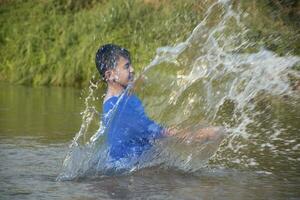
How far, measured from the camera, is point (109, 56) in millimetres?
7266

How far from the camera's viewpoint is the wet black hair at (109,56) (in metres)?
7.23

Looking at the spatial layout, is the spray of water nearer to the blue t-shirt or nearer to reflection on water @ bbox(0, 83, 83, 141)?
the blue t-shirt

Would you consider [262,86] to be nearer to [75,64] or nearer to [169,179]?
[169,179]

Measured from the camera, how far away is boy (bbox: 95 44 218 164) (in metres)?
7.08

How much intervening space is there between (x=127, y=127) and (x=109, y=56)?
659 mm

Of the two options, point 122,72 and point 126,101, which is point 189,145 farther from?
point 122,72

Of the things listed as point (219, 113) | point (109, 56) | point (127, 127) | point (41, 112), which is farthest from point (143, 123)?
point (41, 112)

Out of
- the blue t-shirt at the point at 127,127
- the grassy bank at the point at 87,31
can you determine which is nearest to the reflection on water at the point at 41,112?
the grassy bank at the point at 87,31

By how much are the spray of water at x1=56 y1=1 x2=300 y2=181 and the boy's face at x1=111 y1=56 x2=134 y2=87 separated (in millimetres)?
251

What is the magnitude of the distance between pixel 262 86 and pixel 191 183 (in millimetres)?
2132

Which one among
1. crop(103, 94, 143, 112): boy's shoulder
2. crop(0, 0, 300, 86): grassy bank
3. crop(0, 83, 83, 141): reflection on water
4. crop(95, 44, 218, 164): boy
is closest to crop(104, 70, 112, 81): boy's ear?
crop(95, 44, 218, 164): boy

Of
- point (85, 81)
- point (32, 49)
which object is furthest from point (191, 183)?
point (32, 49)

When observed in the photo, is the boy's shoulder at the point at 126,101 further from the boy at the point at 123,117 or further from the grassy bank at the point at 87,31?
the grassy bank at the point at 87,31

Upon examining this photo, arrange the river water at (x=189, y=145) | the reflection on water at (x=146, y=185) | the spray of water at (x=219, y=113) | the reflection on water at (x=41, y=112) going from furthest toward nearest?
the reflection on water at (x=41, y=112) → the spray of water at (x=219, y=113) → the river water at (x=189, y=145) → the reflection on water at (x=146, y=185)
